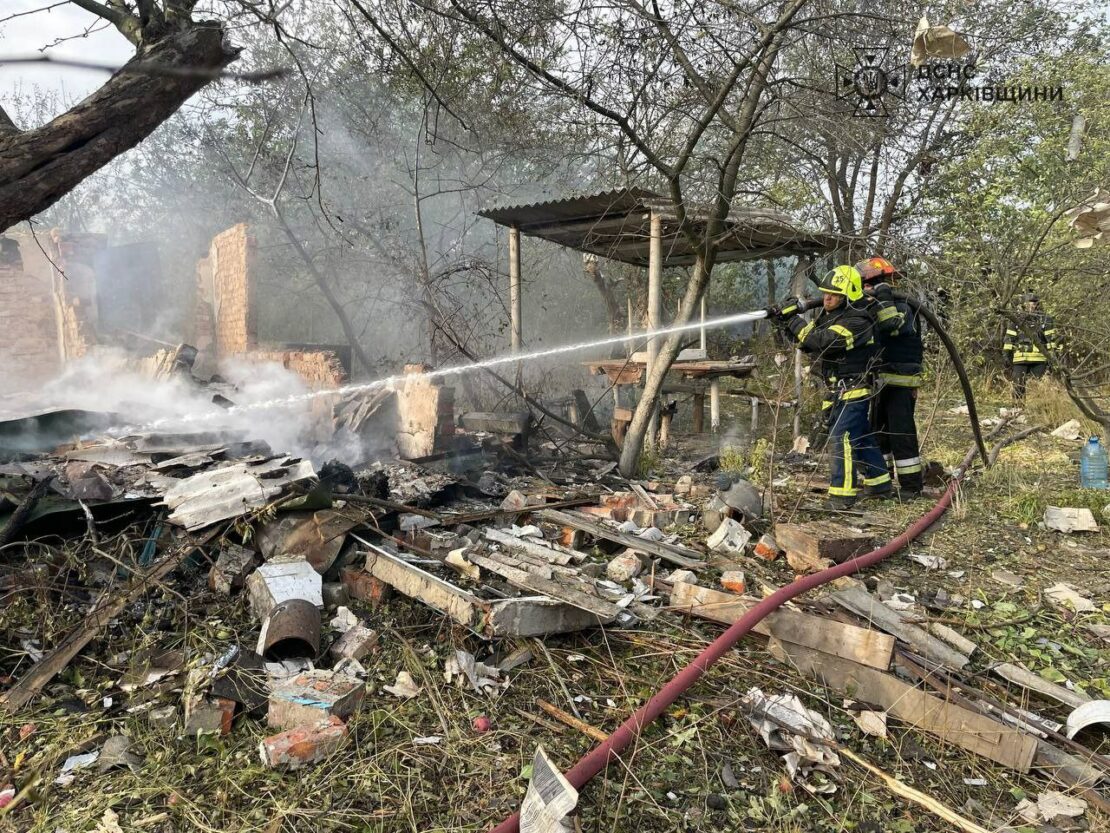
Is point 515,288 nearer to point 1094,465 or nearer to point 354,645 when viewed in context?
point 354,645

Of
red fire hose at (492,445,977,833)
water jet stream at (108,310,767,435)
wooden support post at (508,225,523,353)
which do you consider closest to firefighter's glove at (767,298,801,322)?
water jet stream at (108,310,767,435)

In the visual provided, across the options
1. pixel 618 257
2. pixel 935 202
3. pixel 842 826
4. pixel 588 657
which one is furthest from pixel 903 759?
pixel 935 202

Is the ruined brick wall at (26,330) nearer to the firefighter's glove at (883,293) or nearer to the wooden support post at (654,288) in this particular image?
the wooden support post at (654,288)

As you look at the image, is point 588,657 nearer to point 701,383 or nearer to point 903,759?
point 903,759

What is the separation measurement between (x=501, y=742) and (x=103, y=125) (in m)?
3.44

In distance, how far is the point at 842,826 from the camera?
7.43 feet

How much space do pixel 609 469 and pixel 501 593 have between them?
354 centimetres

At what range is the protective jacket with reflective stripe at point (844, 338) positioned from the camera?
18.6ft

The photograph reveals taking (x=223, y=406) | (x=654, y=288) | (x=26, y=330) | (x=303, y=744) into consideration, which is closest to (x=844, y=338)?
(x=654, y=288)

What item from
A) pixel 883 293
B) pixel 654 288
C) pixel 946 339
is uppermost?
pixel 654 288

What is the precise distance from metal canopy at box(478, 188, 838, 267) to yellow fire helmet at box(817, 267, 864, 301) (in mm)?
569

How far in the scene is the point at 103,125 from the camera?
10.6ft

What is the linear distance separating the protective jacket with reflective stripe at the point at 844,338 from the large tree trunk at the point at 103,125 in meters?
4.88

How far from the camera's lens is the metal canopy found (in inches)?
262
